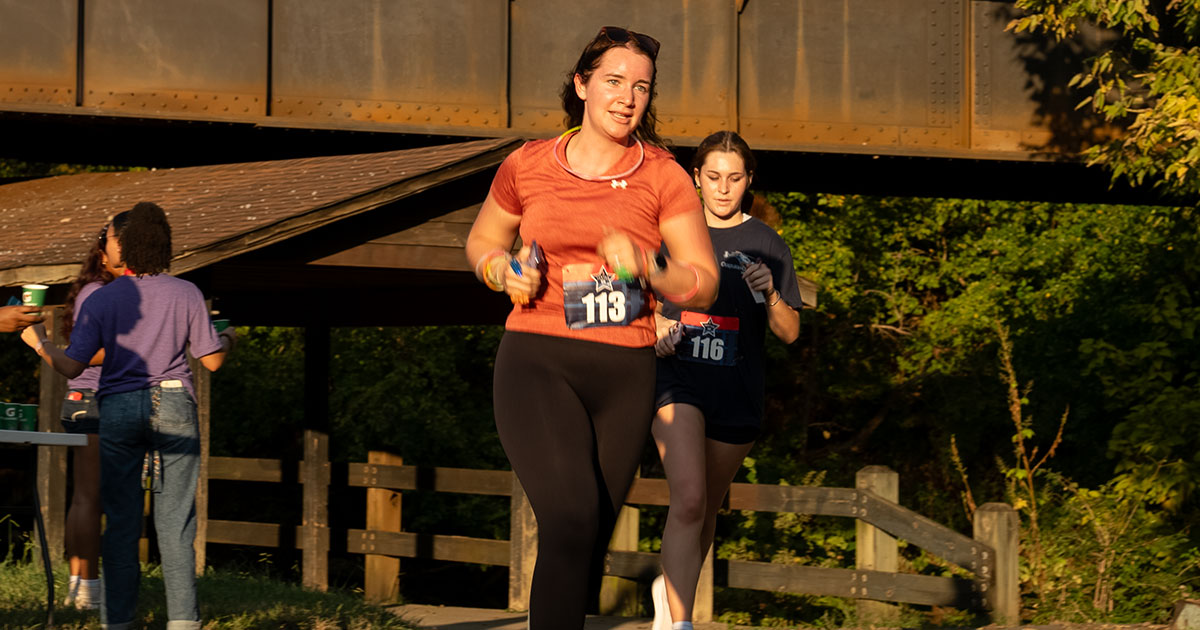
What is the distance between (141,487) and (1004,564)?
Result: 21.8ft

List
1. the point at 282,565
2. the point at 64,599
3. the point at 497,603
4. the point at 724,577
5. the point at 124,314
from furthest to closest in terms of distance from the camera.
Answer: the point at 497,603 → the point at 282,565 → the point at 724,577 → the point at 64,599 → the point at 124,314

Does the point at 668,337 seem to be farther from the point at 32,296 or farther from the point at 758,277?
the point at 32,296

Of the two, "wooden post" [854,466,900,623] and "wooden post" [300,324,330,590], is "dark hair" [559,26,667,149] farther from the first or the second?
"wooden post" [300,324,330,590]

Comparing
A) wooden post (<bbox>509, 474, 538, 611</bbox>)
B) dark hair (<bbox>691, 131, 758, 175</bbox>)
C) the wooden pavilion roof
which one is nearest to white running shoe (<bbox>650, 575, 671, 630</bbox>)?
dark hair (<bbox>691, 131, 758, 175</bbox>)

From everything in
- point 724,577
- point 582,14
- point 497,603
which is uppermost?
point 582,14

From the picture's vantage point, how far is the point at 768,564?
11.3 metres

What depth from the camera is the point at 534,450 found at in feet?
12.4

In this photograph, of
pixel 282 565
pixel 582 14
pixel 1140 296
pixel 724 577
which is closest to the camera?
pixel 724 577

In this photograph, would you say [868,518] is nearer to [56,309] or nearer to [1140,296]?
[56,309]

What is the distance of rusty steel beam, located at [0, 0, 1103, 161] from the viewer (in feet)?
41.0

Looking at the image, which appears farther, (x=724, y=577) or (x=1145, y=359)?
(x=1145, y=359)

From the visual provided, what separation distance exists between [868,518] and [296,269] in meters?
4.51

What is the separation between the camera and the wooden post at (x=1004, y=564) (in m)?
10.6

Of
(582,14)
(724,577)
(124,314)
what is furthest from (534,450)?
(582,14)
